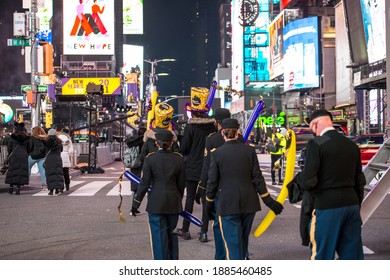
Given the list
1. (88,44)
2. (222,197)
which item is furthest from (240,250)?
(88,44)

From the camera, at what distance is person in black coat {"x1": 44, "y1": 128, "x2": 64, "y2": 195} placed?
17000mm

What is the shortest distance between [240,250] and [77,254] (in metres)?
2.94

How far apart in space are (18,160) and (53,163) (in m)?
1.12

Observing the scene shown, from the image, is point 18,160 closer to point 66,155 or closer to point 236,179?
point 66,155

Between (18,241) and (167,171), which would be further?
(18,241)

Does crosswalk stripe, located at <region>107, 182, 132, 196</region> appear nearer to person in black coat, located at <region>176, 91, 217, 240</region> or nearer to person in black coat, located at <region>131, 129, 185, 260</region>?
person in black coat, located at <region>176, 91, 217, 240</region>

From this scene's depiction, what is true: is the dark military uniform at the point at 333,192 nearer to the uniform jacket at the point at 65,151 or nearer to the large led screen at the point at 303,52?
the uniform jacket at the point at 65,151

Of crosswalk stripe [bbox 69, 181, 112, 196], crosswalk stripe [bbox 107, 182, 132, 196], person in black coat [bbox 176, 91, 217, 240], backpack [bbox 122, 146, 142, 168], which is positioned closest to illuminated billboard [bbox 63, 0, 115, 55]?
crosswalk stripe [bbox 69, 181, 112, 196]

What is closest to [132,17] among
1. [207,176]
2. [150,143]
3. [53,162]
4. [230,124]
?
[53,162]

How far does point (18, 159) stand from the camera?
17.5 m

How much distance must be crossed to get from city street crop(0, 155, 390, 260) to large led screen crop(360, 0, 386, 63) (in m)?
38.9

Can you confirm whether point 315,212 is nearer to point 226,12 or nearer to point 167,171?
point 167,171
